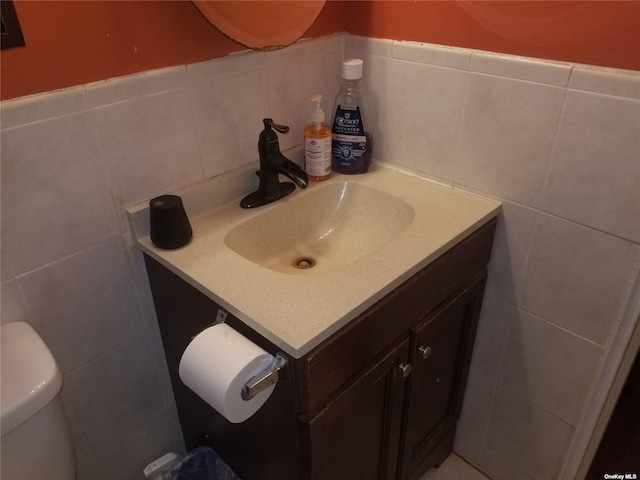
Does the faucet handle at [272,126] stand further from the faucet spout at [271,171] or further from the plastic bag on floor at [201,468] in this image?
the plastic bag on floor at [201,468]

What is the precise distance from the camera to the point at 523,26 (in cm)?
95

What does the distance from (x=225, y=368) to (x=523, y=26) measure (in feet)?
2.71

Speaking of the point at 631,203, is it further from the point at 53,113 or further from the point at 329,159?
the point at 53,113

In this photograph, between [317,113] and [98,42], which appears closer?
[98,42]

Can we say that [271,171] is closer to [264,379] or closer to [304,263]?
[304,263]

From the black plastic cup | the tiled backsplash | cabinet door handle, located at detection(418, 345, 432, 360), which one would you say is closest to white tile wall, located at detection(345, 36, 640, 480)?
the tiled backsplash

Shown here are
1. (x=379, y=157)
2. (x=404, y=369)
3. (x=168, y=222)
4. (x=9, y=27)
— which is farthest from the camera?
(x=379, y=157)

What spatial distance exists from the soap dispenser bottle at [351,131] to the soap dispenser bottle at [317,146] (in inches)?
1.6

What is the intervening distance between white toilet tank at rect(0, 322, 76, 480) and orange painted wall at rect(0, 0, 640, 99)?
42 centimetres

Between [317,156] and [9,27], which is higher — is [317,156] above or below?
below

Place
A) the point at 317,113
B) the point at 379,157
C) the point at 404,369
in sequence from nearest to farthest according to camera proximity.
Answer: the point at 404,369, the point at 317,113, the point at 379,157

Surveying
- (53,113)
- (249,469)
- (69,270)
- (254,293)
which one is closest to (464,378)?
(249,469)

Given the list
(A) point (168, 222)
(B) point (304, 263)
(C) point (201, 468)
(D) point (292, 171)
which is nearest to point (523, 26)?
(D) point (292, 171)

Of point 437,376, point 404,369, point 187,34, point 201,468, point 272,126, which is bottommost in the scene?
point 201,468
